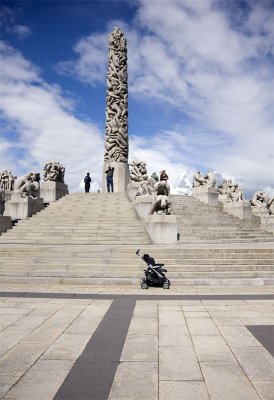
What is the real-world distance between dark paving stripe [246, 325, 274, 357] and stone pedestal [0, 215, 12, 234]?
47.4 ft

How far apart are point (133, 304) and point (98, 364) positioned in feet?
11.0

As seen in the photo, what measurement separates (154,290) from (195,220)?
993cm

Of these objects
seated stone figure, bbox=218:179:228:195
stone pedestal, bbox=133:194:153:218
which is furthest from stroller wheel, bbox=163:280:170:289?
seated stone figure, bbox=218:179:228:195

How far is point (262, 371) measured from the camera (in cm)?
421

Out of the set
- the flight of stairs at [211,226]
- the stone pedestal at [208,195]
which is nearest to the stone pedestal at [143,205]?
the flight of stairs at [211,226]

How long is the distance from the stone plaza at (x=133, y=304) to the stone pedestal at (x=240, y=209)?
64mm

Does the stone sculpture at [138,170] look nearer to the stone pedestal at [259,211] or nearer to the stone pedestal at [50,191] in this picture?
the stone pedestal at [50,191]

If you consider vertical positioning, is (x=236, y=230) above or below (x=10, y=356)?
above

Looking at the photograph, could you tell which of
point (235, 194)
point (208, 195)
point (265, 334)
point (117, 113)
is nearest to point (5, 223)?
point (208, 195)

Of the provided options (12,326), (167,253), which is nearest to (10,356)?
(12,326)

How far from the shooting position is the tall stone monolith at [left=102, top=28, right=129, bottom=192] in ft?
108

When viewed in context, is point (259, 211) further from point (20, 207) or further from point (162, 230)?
point (20, 207)

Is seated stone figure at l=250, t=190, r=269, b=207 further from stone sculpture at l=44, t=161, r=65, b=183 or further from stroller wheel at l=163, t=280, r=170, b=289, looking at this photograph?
stroller wheel at l=163, t=280, r=170, b=289

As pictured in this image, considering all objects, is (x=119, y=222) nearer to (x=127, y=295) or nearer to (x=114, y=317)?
(x=127, y=295)
